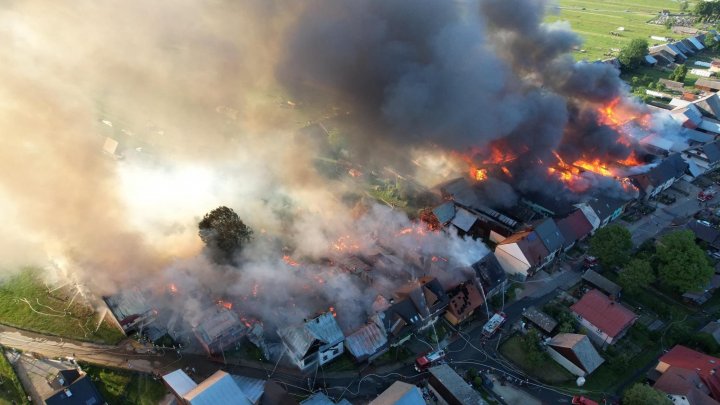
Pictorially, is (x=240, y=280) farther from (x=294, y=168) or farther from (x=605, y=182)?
(x=605, y=182)

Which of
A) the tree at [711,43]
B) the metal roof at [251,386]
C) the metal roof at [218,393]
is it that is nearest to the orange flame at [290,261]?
the metal roof at [251,386]

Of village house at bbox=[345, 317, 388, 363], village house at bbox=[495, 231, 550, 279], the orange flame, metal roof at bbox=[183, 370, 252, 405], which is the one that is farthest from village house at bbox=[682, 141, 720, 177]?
metal roof at bbox=[183, 370, 252, 405]

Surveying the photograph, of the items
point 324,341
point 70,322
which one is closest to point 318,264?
point 324,341

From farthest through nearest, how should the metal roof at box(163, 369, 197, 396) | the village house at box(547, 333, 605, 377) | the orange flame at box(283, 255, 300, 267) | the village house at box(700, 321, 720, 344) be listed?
1. the orange flame at box(283, 255, 300, 267)
2. the village house at box(700, 321, 720, 344)
3. the village house at box(547, 333, 605, 377)
4. the metal roof at box(163, 369, 197, 396)

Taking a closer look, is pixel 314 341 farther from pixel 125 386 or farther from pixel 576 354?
pixel 576 354

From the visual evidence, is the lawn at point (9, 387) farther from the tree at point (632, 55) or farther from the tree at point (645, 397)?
the tree at point (632, 55)

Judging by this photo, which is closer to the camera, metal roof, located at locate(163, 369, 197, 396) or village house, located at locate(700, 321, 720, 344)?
metal roof, located at locate(163, 369, 197, 396)

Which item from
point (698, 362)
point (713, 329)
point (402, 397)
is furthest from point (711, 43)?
point (402, 397)

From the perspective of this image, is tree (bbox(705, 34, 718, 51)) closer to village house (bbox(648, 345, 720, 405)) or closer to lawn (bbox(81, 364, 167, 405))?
village house (bbox(648, 345, 720, 405))
